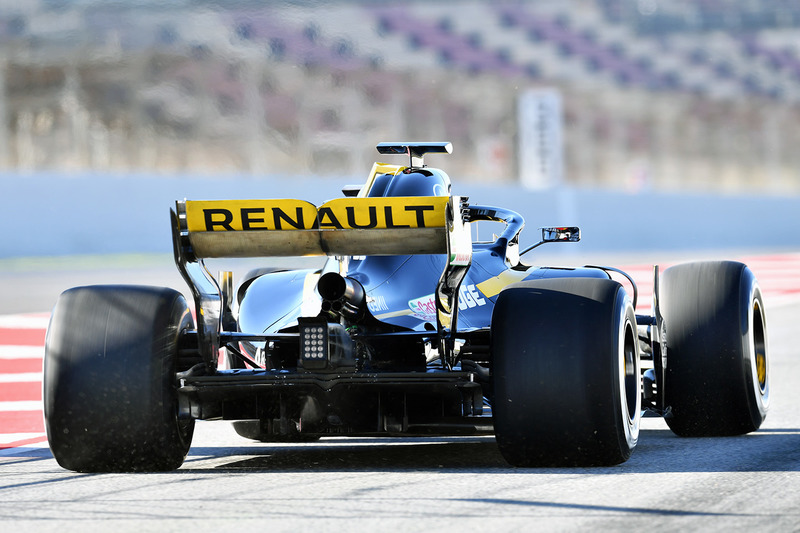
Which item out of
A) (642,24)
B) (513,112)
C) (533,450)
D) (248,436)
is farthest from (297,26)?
(533,450)

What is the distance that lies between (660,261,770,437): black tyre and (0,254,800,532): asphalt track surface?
115 mm

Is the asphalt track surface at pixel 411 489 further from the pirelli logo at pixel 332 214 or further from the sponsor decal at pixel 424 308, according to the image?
the pirelli logo at pixel 332 214

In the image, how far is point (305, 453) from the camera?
20.4 feet

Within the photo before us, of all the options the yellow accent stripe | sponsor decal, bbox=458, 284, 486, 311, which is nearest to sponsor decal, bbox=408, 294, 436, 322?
sponsor decal, bbox=458, 284, 486, 311

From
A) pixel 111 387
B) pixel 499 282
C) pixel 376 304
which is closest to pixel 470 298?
pixel 499 282

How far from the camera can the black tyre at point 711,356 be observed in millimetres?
6293

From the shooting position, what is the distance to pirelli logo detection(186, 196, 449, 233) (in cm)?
507

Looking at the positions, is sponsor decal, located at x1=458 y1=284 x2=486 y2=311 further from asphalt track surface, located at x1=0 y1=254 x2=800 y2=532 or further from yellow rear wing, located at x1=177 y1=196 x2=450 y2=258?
yellow rear wing, located at x1=177 y1=196 x2=450 y2=258

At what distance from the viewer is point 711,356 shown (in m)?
6.29

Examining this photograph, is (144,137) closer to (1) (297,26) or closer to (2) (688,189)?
(1) (297,26)

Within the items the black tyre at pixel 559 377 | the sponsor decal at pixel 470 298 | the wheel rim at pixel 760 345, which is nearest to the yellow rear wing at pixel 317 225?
the black tyre at pixel 559 377

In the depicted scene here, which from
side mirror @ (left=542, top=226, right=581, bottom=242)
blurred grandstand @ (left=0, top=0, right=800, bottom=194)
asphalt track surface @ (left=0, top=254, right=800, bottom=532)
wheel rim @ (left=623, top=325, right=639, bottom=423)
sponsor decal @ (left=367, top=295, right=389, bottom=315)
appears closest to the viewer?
asphalt track surface @ (left=0, top=254, right=800, bottom=532)

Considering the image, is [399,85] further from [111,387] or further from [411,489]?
[411,489]

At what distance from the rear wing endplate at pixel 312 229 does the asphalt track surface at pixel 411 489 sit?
0.67m
